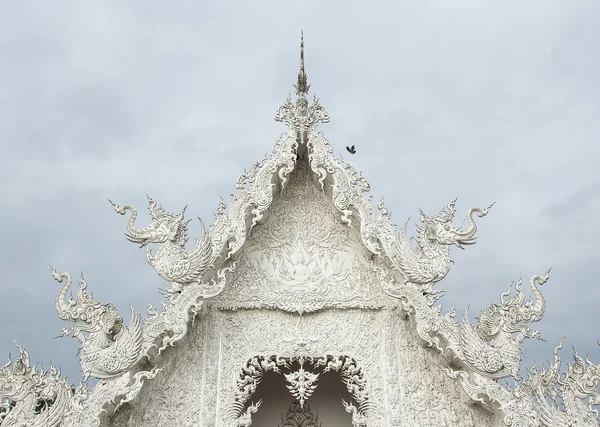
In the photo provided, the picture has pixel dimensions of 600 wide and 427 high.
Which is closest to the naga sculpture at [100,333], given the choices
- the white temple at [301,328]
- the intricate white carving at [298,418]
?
the white temple at [301,328]

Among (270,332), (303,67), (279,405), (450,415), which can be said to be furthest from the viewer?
(279,405)

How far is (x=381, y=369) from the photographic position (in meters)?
6.37

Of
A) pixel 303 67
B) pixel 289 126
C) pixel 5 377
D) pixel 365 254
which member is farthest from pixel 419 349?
pixel 5 377

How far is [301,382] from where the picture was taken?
6.22 metres

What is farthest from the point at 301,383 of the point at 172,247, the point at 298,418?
the point at 172,247

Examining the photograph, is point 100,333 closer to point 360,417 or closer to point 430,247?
point 360,417

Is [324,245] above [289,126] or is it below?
below

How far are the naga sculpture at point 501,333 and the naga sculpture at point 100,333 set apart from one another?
10.5 feet

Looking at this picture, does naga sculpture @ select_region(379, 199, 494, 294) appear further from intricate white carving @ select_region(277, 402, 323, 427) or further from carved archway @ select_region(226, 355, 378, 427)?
intricate white carving @ select_region(277, 402, 323, 427)

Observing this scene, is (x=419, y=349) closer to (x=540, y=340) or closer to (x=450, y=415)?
(x=450, y=415)

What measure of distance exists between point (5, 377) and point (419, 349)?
4.20m

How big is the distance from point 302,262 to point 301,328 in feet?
2.51

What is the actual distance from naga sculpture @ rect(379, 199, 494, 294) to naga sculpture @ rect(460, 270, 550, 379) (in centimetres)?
54

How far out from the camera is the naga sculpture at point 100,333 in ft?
18.4
